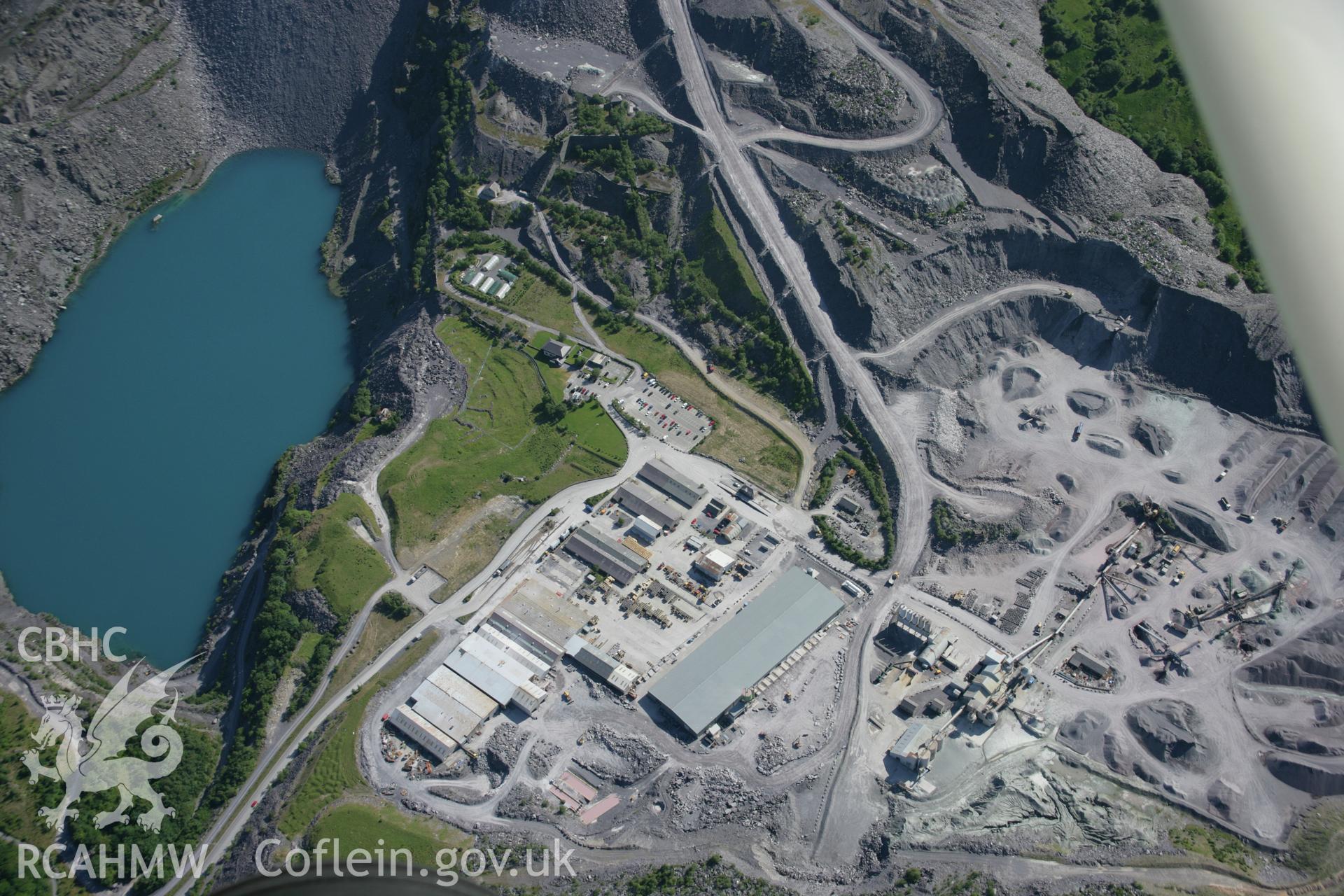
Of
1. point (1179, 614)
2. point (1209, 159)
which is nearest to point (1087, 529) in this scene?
point (1179, 614)

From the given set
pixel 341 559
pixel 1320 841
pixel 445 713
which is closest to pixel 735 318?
pixel 341 559

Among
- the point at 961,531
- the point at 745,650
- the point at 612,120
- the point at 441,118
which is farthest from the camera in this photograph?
the point at 441,118

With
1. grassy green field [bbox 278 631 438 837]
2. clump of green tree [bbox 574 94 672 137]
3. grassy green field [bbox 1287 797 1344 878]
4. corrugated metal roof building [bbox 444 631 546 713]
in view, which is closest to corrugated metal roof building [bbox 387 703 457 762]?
grassy green field [bbox 278 631 438 837]

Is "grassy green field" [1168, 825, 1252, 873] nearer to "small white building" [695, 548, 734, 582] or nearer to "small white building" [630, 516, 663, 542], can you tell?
"small white building" [695, 548, 734, 582]

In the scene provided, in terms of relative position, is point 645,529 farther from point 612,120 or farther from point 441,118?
point 441,118

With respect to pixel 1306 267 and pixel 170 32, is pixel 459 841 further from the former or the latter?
pixel 170 32
